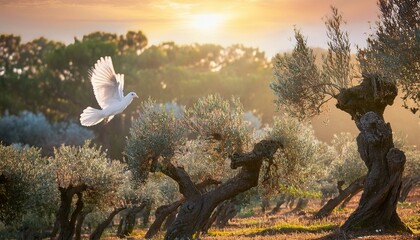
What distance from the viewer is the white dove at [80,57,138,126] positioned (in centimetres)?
3052

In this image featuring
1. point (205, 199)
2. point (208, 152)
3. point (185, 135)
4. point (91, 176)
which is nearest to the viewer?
point (205, 199)

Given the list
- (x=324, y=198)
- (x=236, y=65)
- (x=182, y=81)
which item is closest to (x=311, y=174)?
(x=324, y=198)

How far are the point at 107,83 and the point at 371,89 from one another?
37.6 ft

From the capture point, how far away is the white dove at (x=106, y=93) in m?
30.5

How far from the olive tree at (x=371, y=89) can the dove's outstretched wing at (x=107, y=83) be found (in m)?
7.24

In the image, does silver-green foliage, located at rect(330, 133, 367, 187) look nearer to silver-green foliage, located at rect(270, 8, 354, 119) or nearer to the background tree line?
silver-green foliage, located at rect(270, 8, 354, 119)

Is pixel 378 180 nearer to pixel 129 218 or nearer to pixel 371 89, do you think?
pixel 371 89

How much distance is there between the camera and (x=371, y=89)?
3005cm

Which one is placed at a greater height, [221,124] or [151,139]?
[221,124]

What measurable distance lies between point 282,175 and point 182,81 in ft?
208

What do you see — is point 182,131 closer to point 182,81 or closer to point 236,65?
point 182,81

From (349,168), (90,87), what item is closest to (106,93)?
(349,168)

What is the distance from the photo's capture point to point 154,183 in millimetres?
46719

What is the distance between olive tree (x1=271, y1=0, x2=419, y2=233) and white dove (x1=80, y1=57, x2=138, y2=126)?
7185 millimetres
